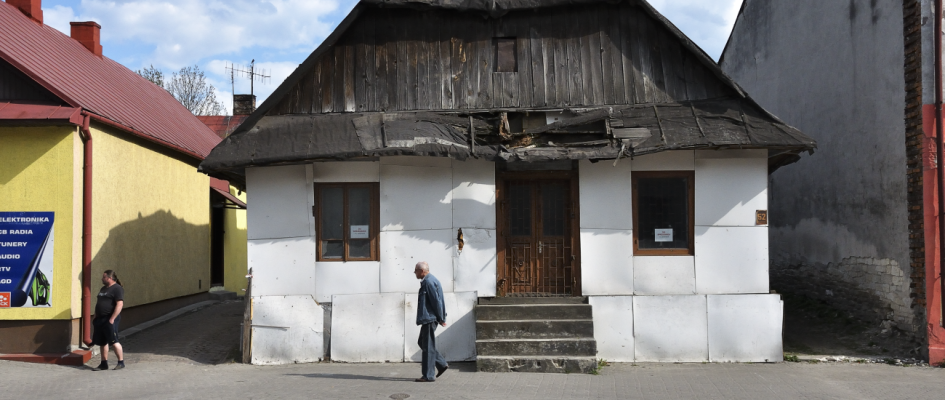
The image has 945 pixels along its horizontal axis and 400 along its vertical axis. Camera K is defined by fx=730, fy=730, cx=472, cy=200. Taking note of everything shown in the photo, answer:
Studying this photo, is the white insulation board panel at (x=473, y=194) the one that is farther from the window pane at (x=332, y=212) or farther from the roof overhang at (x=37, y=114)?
the roof overhang at (x=37, y=114)

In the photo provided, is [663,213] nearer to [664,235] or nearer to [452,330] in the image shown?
[664,235]

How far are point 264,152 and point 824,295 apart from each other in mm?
10362

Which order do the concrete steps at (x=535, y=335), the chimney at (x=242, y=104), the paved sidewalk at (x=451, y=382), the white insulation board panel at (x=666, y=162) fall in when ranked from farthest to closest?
the chimney at (x=242, y=104) → the white insulation board panel at (x=666, y=162) → the concrete steps at (x=535, y=335) → the paved sidewalk at (x=451, y=382)

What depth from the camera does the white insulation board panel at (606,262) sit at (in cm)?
1112

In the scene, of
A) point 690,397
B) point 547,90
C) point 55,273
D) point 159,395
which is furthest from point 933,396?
point 55,273

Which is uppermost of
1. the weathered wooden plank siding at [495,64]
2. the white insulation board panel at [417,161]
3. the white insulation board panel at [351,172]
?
the weathered wooden plank siding at [495,64]

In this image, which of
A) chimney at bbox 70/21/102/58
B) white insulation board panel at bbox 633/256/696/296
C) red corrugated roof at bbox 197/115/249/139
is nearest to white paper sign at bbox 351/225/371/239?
white insulation board panel at bbox 633/256/696/296

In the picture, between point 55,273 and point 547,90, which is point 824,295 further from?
point 55,273

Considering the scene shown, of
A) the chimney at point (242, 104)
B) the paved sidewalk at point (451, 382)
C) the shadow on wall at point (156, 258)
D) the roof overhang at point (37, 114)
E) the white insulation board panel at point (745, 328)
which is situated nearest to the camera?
the paved sidewalk at point (451, 382)

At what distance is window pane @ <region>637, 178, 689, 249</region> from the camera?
11242 millimetres

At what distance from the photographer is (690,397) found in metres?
8.68

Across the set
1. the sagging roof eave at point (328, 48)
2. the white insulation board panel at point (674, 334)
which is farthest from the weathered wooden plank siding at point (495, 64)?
the white insulation board panel at point (674, 334)

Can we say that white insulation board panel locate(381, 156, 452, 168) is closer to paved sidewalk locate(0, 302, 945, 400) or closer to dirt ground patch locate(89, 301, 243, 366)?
paved sidewalk locate(0, 302, 945, 400)

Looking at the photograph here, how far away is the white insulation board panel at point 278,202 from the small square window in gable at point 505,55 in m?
3.51
